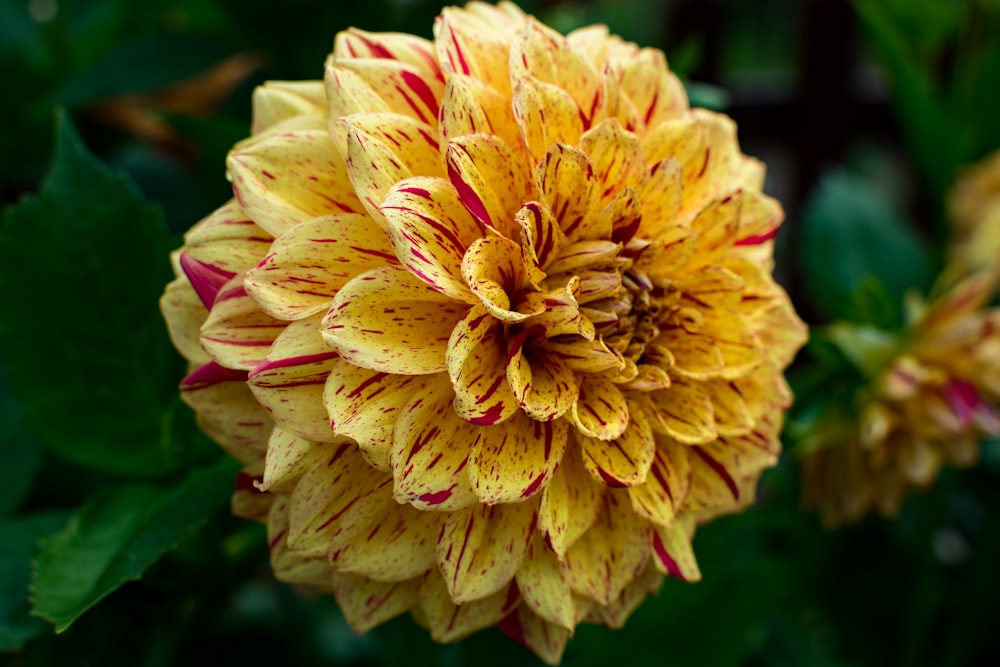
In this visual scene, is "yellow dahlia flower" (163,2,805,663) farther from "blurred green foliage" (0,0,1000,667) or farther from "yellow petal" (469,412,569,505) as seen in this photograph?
"blurred green foliage" (0,0,1000,667)

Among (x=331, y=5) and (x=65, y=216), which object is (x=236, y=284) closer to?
(x=65, y=216)

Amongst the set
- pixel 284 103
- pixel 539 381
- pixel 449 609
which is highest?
pixel 284 103

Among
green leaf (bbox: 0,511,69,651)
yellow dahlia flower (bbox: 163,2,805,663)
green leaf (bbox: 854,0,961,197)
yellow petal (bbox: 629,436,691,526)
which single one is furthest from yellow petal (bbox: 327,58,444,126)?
green leaf (bbox: 854,0,961,197)

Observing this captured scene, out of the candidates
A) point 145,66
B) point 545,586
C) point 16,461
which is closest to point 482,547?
point 545,586

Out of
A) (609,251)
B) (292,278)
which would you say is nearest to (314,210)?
(292,278)

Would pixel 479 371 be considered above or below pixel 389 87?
below

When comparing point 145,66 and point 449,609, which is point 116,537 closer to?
point 449,609
